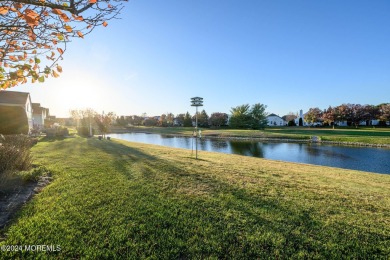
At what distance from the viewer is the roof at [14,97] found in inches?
993

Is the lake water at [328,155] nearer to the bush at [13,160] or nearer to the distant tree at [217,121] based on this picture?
the bush at [13,160]

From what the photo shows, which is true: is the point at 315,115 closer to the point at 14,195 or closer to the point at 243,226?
the point at 243,226

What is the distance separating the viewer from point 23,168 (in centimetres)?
602

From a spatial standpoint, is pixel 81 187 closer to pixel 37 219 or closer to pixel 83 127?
pixel 37 219

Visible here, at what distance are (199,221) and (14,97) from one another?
1337 inches

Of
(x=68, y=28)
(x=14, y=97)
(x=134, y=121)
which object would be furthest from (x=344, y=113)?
(x=134, y=121)

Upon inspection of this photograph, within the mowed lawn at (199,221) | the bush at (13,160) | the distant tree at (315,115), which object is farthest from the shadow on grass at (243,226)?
the distant tree at (315,115)

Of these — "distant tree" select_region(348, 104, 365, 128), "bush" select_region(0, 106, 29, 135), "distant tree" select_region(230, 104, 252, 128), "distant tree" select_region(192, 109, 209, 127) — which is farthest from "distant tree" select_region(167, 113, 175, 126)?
"bush" select_region(0, 106, 29, 135)

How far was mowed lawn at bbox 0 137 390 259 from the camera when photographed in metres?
2.65

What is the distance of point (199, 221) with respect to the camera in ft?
11.0

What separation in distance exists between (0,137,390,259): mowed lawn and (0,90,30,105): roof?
28.2 metres

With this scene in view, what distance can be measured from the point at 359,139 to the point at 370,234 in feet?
110

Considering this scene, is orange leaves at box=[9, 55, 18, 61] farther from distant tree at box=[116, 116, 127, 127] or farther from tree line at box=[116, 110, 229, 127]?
distant tree at box=[116, 116, 127, 127]

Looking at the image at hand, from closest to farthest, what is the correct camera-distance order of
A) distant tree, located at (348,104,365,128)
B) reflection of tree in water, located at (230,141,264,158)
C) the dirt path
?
1. the dirt path
2. reflection of tree in water, located at (230,141,264,158)
3. distant tree, located at (348,104,365,128)
